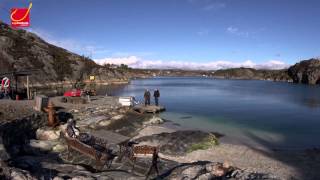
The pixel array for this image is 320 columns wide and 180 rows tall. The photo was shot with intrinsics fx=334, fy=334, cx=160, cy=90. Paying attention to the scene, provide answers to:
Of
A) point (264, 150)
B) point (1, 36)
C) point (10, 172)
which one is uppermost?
point (1, 36)

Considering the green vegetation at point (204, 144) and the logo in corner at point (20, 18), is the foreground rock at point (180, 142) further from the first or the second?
the logo in corner at point (20, 18)

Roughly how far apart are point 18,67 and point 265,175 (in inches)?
3586

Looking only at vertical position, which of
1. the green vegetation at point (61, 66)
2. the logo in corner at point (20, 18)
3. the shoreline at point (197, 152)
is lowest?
the shoreline at point (197, 152)

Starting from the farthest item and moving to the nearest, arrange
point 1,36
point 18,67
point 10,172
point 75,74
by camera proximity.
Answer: point 75,74, point 1,36, point 18,67, point 10,172

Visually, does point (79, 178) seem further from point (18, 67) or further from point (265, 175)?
point (18, 67)

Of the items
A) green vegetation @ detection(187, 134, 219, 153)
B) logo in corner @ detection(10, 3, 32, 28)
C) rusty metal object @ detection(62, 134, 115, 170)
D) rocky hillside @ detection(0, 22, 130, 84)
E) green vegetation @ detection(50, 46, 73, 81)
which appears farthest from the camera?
Result: green vegetation @ detection(50, 46, 73, 81)

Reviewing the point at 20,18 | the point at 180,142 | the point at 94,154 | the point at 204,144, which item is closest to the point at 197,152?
the point at 180,142

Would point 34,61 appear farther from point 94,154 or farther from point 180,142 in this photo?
point 94,154

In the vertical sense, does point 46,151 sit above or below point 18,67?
below

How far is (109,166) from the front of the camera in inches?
708

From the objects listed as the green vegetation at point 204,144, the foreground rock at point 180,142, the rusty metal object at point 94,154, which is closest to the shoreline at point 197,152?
the foreground rock at point 180,142

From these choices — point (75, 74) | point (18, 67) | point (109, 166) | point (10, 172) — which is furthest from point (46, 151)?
point (75, 74)

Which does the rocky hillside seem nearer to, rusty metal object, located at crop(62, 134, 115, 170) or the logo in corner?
the logo in corner

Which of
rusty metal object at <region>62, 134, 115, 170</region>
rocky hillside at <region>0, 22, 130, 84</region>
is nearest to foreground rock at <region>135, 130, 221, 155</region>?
rusty metal object at <region>62, 134, 115, 170</region>
